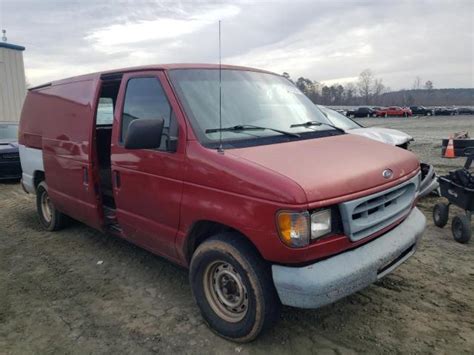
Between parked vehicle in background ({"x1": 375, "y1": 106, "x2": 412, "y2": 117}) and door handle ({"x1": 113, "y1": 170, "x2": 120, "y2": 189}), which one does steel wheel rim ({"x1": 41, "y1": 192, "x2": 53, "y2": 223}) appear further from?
parked vehicle in background ({"x1": 375, "y1": 106, "x2": 412, "y2": 117})

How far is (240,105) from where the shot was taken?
3.76m

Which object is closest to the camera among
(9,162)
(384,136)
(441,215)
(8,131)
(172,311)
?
(172,311)

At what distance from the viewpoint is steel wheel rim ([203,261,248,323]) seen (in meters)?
3.17

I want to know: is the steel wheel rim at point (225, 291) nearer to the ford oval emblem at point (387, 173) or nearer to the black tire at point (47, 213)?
the ford oval emblem at point (387, 173)

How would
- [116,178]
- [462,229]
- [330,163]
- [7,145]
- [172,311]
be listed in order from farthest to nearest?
[7,145] < [462,229] < [116,178] < [172,311] < [330,163]

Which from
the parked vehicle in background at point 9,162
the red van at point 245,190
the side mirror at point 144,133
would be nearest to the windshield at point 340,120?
the red van at point 245,190

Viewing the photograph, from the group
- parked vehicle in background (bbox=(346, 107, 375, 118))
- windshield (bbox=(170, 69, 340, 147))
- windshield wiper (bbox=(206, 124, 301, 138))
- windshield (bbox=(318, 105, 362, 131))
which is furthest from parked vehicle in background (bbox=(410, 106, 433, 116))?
windshield wiper (bbox=(206, 124, 301, 138))

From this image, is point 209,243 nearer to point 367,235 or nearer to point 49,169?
point 367,235

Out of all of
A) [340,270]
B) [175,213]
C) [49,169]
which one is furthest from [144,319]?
[49,169]

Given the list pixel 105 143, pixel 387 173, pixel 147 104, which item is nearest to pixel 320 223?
pixel 387 173

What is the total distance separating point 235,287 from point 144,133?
1.42m

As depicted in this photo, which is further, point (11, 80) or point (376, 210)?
point (11, 80)

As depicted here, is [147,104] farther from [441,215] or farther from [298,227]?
[441,215]

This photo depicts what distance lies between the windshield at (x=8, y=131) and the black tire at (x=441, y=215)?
413 inches
